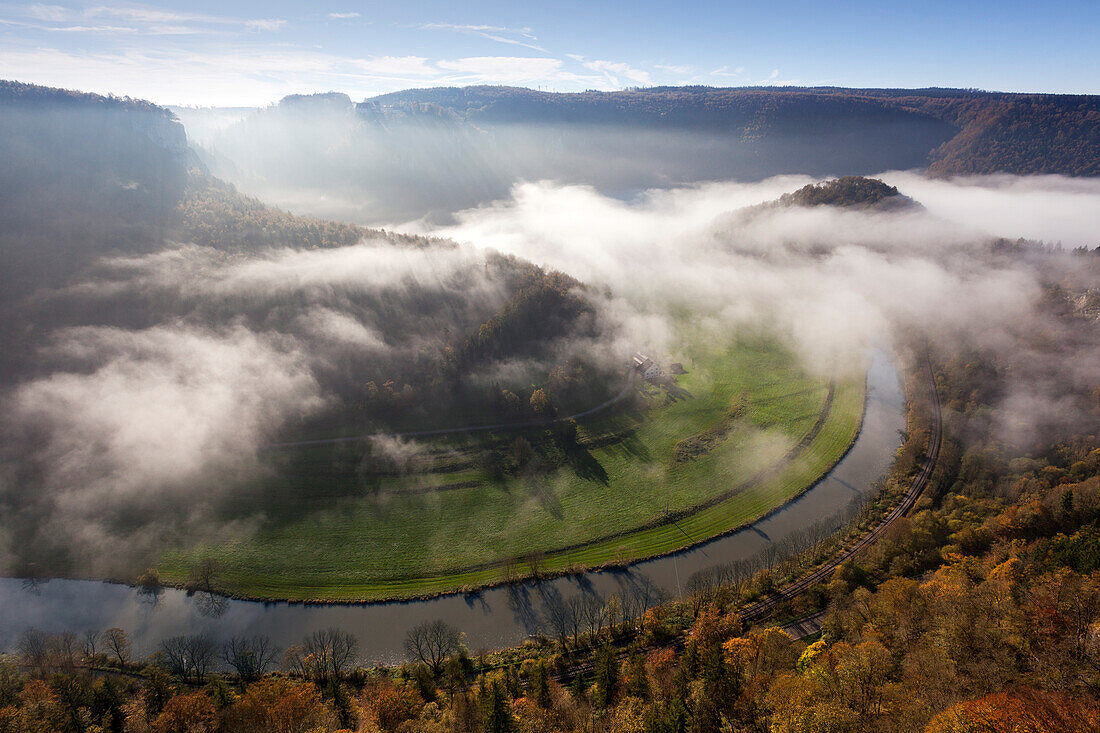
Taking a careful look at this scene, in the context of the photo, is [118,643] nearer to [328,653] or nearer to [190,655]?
[190,655]

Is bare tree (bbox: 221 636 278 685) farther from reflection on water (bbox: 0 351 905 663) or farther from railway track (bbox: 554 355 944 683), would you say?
railway track (bbox: 554 355 944 683)

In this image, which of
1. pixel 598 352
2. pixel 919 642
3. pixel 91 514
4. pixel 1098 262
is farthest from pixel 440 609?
pixel 1098 262

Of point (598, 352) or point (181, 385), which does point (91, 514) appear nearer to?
point (181, 385)

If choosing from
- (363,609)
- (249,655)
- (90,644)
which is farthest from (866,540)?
(90,644)

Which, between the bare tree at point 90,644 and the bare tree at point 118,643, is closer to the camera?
the bare tree at point 118,643

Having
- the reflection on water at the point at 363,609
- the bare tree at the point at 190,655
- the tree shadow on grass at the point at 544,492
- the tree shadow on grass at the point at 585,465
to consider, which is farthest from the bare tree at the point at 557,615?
the bare tree at the point at 190,655

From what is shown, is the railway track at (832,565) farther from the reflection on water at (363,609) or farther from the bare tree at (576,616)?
the reflection on water at (363,609)

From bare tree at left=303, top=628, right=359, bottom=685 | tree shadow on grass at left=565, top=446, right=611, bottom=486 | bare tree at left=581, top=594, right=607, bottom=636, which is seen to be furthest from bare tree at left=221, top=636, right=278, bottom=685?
tree shadow on grass at left=565, top=446, right=611, bottom=486
